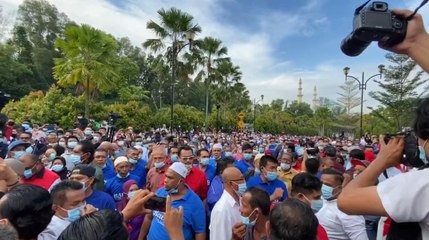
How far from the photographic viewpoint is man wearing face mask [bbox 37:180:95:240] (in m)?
3.11

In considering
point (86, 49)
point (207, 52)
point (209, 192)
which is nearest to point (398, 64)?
point (207, 52)

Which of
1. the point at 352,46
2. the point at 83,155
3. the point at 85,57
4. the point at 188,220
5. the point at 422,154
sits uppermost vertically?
the point at 85,57

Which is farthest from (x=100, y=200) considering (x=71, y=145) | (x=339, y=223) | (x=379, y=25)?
(x=71, y=145)

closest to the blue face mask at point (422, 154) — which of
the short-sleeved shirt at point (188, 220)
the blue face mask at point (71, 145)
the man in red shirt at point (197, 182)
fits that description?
the short-sleeved shirt at point (188, 220)

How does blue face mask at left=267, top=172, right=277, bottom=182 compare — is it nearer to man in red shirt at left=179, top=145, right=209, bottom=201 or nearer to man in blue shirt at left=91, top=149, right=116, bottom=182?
man in red shirt at left=179, top=145, right=209, bottom=201

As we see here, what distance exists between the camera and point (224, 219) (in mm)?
3578

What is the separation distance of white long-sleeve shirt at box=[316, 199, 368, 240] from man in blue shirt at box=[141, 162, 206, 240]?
132 centimetres

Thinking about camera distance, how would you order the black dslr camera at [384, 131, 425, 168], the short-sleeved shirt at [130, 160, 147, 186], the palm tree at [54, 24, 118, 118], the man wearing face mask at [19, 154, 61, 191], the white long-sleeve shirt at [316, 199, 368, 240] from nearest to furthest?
1. the black dslr camera at [384, 131, 425, 168]
2. the white long-sleeve shirt at [316, 199, 368, 240]
3. the man wearing face mask at [19, 154, 61, 191]
4. the short-sleeved shirt at [130, 160, 147, 186]
5. the palm tree at [54, 24, 118, 118]

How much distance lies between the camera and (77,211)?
127 inches

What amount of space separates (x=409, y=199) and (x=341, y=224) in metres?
1.88

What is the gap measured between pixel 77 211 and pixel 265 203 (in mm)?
1730

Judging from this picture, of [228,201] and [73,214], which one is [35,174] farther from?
[228,201]

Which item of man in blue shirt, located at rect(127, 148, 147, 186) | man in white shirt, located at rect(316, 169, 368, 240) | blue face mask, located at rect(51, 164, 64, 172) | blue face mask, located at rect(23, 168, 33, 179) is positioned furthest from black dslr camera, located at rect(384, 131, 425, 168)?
man in blue shirt, located at rect(127, 148, 147, 186)

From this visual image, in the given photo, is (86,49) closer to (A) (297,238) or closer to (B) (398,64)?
(A) (297,238)
